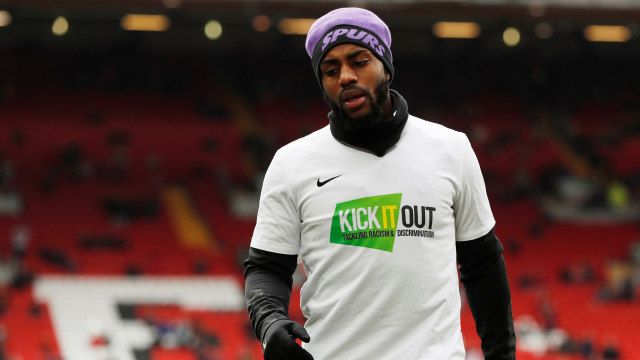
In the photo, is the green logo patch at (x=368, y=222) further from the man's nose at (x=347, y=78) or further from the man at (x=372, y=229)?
the man's nose at (x=347, y=78)

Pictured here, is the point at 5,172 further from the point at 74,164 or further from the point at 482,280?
the point at 482,280

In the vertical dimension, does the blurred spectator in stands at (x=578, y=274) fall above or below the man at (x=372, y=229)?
below

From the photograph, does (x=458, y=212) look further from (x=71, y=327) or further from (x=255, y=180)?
(x=255, y=180)

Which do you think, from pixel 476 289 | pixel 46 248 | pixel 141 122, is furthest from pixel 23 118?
pixel 476 289

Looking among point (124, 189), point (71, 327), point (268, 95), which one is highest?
point (268, 95)

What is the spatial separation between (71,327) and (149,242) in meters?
3.37

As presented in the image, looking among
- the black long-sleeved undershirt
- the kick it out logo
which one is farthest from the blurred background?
the kick it out logo

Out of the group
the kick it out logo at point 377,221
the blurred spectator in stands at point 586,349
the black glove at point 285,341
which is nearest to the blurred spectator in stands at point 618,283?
the blurred spectator in stands at point 586,349

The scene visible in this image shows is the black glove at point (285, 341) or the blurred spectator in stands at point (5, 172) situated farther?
the blurred spectator in stands at point (5, 172)

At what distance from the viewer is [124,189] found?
23.3m

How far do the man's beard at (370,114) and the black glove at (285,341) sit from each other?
0.53 m

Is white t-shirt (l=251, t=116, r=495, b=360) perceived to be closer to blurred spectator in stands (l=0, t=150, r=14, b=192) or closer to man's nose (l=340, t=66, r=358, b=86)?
man's nose (l=340, t=66, r=358, b=86)

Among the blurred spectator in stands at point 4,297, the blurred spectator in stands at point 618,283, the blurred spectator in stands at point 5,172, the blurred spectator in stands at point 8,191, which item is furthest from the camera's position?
the blurred spectator in stands at point 5,172

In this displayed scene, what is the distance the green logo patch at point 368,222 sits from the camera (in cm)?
293
